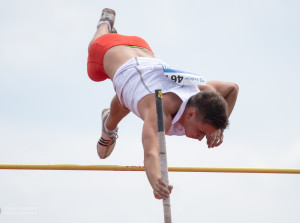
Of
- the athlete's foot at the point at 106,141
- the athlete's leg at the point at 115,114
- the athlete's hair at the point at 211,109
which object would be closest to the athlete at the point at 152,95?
the athlete's hair at the point at 211,109

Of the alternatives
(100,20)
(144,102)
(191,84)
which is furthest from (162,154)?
(100,20)

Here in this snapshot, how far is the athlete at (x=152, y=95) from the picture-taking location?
309cm

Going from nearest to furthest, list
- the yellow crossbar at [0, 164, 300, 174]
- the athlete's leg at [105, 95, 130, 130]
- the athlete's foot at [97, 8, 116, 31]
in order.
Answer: the yellow crossbar at [0, 164, 300, 174] → the athlete's leg at [105, 95, 130, 130] → the athlete's foot at [97, 8, 116, 31]

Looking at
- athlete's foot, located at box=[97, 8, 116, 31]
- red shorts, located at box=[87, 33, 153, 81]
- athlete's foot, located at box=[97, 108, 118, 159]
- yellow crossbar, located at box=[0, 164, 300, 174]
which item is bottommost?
yellow crossbar, located at box=[0, 164, 300, 174]

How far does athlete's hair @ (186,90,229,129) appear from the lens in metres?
3.29

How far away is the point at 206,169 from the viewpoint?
4434 millimetres

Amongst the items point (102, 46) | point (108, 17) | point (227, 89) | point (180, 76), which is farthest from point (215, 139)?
point (108, 17)

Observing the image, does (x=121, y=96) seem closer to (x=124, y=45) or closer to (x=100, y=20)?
(x=124, y=45)

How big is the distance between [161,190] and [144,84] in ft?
2.97

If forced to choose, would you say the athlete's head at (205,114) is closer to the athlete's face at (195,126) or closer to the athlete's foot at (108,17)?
the athlete's face at (195,126)

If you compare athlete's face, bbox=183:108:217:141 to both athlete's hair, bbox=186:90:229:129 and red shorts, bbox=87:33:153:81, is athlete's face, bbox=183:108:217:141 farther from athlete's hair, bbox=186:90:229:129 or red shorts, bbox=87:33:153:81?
red shorts, bbox=87:33:153:81

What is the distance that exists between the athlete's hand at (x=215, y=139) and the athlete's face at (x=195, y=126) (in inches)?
4.1

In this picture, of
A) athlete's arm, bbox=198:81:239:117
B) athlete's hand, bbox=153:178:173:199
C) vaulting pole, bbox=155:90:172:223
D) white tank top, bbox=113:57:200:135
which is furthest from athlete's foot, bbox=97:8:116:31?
athlete's hand, bbox=153:178:173:199

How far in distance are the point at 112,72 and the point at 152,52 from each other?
17.6 inches
